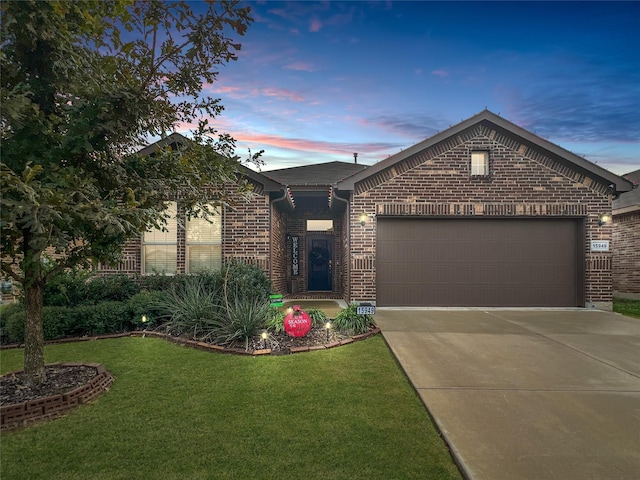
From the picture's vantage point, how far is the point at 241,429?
3.17 meters

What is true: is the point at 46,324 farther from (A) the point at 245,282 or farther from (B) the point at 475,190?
(B) the point at 475,190

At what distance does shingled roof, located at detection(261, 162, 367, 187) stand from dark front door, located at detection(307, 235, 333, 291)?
2.66 meters

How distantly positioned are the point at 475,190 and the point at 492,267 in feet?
7.68

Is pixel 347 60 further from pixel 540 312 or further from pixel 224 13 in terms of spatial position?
pixel 540 312

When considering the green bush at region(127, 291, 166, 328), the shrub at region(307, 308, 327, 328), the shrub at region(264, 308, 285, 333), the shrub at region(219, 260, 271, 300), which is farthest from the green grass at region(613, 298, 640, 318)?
the green bush at region(127, 291, 166, 328)

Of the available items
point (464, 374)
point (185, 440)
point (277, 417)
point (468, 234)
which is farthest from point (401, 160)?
point (185, 440)

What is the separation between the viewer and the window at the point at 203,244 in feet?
32.5

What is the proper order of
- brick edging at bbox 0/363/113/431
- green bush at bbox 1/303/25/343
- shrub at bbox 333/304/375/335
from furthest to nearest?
shrub at bbox 333/304/375/335, green bush at bbox 1/303/25/343, brick edging at bbox 0/363/113/431

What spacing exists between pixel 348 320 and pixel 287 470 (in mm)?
4456

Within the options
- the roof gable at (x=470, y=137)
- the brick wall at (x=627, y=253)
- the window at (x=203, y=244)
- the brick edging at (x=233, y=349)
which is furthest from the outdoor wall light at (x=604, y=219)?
the window at (x=203, y=244)

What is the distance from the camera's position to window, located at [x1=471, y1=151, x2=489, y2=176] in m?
10.1

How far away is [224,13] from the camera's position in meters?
3.83

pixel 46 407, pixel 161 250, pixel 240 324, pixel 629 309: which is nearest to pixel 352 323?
pixel 240 324

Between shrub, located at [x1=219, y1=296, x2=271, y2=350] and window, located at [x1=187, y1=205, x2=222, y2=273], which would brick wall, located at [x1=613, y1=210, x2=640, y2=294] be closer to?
shrub, located at [x1=219, y1=296, x2=271, y2=350]
